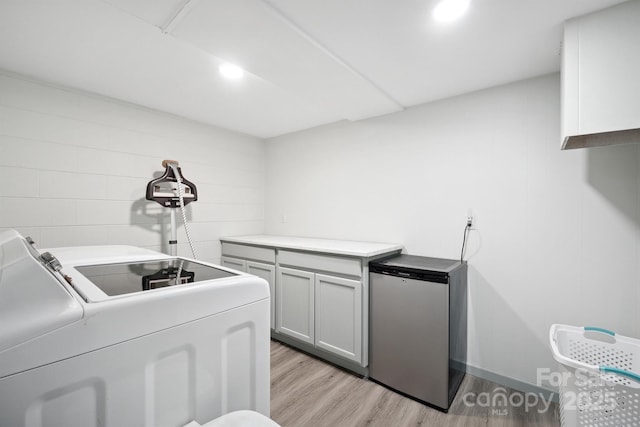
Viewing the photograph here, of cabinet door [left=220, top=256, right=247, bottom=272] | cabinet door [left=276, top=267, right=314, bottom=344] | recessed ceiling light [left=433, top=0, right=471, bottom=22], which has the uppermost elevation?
recessed ceiling light [left=433, top=0, right=471, bottom=22]

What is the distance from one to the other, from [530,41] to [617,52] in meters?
0.38

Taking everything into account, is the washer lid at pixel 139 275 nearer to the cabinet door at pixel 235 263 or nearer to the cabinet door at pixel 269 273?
the cabinet door at pixel 269 273

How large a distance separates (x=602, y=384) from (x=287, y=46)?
218 cm

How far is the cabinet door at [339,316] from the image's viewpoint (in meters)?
2.11

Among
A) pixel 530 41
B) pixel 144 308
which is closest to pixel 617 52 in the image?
pixel 530 41

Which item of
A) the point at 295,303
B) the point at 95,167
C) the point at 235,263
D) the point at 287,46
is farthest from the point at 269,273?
the point at 287,46

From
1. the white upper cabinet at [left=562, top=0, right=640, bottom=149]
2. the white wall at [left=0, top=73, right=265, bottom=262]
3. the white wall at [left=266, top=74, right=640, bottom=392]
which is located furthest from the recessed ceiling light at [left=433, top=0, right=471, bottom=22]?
the white wall at [left=0, top=73, right=265, bottom=262]

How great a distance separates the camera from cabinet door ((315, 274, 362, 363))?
2113 mm

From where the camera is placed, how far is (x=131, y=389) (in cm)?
63

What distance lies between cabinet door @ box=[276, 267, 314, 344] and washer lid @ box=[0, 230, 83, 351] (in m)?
1.85

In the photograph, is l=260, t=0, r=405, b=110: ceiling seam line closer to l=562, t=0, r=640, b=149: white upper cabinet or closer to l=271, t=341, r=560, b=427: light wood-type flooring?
l=562, t=0, r=640, b=149: white upper cabinet

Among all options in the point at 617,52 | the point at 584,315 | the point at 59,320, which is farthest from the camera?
the point at 584,315

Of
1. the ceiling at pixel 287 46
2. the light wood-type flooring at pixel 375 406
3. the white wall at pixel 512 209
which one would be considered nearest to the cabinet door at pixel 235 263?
the light wood-type flooring at pixel 375 406

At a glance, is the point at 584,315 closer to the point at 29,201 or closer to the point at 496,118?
the point at 496,118
